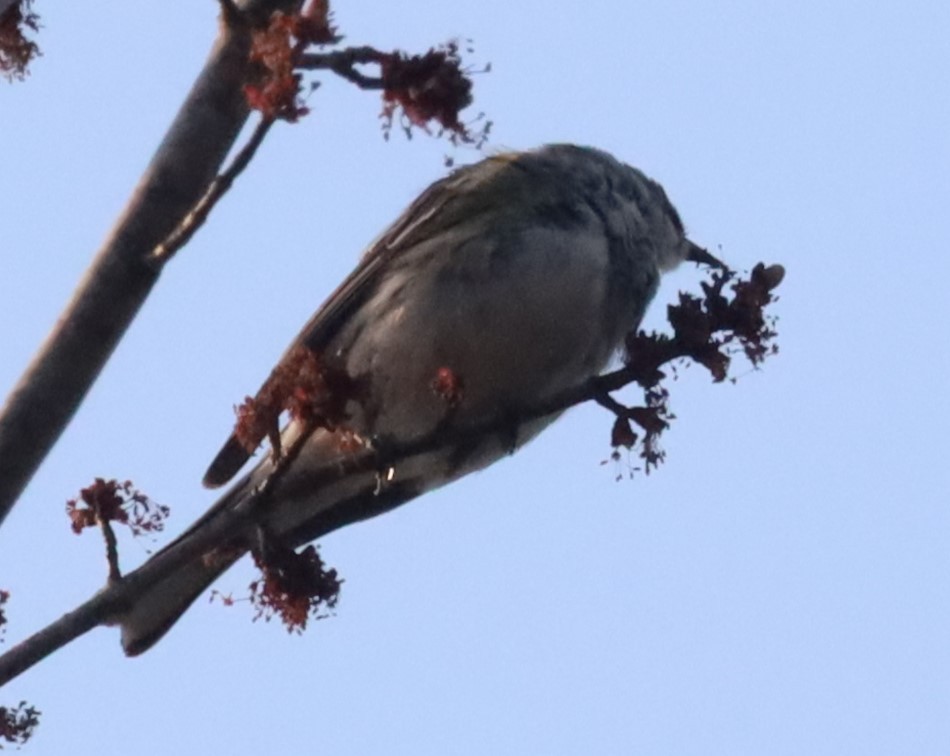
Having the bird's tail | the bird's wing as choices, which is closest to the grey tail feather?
the bird's tail

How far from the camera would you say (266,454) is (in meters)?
4.92

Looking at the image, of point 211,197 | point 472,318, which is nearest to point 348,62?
point 211,197

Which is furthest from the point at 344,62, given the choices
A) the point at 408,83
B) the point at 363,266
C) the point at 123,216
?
the point at 363,266

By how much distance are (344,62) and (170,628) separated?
2.00 metres

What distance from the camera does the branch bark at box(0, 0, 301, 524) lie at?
3.08 m

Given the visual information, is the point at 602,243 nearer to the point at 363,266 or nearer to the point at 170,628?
the point at 363,266

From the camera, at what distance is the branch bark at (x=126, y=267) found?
308 cm

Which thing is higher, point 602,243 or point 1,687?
point 602,243

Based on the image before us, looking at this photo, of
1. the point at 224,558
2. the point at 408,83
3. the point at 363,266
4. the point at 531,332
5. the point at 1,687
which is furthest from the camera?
the point at 363,266

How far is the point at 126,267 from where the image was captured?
10.5 ft

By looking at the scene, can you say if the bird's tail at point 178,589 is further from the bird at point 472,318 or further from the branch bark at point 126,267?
the branch bark at point 126,267

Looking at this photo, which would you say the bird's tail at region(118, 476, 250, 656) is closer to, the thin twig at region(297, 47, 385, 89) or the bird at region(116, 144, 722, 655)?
the bird at region(116, 144, 722, 655)

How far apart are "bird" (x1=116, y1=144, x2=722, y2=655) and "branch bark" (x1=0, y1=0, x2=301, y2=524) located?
1.27 meters

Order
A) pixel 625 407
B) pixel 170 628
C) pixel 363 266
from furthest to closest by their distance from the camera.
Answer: pixel 363 266 → pixel 170 628 → pixel 625 407
